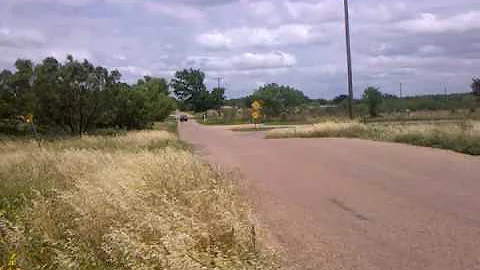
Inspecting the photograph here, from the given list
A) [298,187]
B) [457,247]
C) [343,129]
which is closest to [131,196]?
[457,247]

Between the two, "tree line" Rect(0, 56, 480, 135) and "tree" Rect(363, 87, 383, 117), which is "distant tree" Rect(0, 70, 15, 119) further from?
"tree" Rect(363, 87, 383, 117)

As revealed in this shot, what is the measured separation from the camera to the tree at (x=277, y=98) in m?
95.3

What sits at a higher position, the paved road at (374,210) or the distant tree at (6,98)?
the distant tree at (6,98)

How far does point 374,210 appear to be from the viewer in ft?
35.9

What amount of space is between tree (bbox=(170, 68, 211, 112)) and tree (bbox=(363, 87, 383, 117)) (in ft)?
260

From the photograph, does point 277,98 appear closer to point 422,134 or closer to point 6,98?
point 6,98

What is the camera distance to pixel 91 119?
43.9m

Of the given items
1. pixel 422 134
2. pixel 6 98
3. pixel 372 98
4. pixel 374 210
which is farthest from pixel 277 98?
pixel 374 210

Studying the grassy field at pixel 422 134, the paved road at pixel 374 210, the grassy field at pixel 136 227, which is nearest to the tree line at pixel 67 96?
the grassy field at pixel 422 134

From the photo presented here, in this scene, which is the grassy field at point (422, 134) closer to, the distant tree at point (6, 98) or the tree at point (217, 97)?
the distant tree at point (6, 98)

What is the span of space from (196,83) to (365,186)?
6011 inches

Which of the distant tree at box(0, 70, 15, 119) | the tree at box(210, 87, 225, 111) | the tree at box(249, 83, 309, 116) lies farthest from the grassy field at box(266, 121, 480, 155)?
the tree at box(210, 87, 225, 111)

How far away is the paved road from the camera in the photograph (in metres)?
7.74

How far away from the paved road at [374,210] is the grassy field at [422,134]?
1458mm
